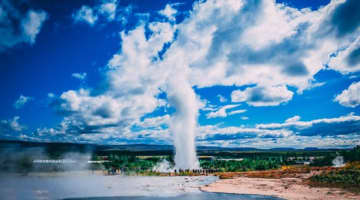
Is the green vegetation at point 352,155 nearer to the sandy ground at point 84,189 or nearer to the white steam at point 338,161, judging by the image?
the white steam at point 338,161

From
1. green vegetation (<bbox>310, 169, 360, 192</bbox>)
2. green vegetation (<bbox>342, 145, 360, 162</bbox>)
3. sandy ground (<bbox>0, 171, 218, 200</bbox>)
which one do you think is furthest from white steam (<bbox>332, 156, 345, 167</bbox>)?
sandy ground (<bbox>0, 171, 218, 200</bbox>)

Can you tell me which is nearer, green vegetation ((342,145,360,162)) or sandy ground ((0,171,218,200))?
sandy ground ((0,171,218,200))

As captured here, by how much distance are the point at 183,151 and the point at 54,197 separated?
244 feet

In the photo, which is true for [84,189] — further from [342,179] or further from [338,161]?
[338,161]

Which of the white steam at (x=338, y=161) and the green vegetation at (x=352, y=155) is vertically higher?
the green vegetation at (x=352, y=155)

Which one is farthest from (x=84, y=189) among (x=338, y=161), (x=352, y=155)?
(x=352, y=155)

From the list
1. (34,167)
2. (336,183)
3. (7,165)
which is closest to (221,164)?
(336,183)

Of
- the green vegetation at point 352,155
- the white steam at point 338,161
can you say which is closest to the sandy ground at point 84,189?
the white steam at point 338,161

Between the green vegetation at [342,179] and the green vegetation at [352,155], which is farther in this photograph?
the green vegetation at [352,155]

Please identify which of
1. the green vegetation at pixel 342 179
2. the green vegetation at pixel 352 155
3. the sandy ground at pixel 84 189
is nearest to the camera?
the sandy ground at pixel 84 189

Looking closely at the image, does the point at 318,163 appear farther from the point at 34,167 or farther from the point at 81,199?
the point at 34,167

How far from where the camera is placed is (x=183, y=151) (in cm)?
10981

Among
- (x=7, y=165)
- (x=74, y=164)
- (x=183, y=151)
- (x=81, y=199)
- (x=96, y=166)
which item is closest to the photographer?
(x=81, y=199)

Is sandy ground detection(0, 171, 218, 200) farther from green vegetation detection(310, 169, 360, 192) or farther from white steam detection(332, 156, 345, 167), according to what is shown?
white steam detection(332, 156, 345, 167)
